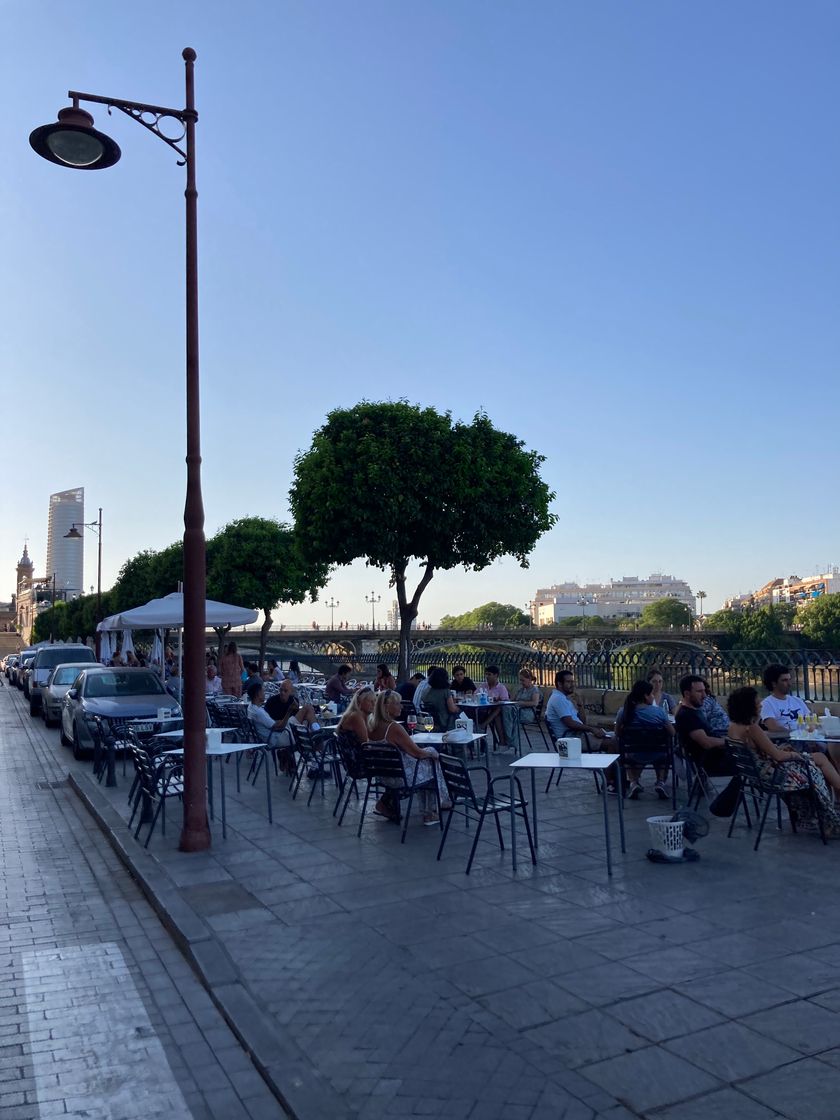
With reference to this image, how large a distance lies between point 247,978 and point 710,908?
3.00 meters

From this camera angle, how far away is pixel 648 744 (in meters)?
9.52

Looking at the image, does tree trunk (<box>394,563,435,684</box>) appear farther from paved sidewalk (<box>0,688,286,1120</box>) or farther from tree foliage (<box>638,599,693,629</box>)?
tree foliage (<box>638,599,693,629</box>)

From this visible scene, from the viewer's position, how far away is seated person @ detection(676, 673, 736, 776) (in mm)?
8805

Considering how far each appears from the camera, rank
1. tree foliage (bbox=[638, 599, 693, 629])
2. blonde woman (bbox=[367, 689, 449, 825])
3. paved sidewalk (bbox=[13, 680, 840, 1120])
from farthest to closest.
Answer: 1. tree foliage (bbox=[638, 599, 693, 629])
2. blonde woman (bbox=[367, 689, 449, 825])
3. paved sidewalk (bbox=[13, 680, 840, 1120])

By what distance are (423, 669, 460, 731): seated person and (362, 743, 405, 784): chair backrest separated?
4.17 metres

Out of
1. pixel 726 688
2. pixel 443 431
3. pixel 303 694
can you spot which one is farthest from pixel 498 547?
pixel 726 688

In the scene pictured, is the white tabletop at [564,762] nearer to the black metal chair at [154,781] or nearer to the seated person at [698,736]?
the seated person at [698,736]

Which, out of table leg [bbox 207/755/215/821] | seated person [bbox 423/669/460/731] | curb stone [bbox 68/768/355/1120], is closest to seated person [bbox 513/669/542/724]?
seated person [bbox 423/669/460/731]

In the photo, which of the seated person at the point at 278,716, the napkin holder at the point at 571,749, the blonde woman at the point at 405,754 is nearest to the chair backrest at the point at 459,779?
the blonde woman at the point at 405,754

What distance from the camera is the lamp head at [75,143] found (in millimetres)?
7789

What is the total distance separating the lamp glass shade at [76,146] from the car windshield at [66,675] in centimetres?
1584

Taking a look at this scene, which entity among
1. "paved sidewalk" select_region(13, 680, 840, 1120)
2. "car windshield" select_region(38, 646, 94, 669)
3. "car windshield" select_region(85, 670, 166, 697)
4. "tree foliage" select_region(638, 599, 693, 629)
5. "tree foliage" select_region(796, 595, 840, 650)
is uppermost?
"tree foliage" select_region(638, 599, 693, 629)

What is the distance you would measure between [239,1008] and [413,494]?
17.2 metres

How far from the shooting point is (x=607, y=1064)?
400 centimetres
